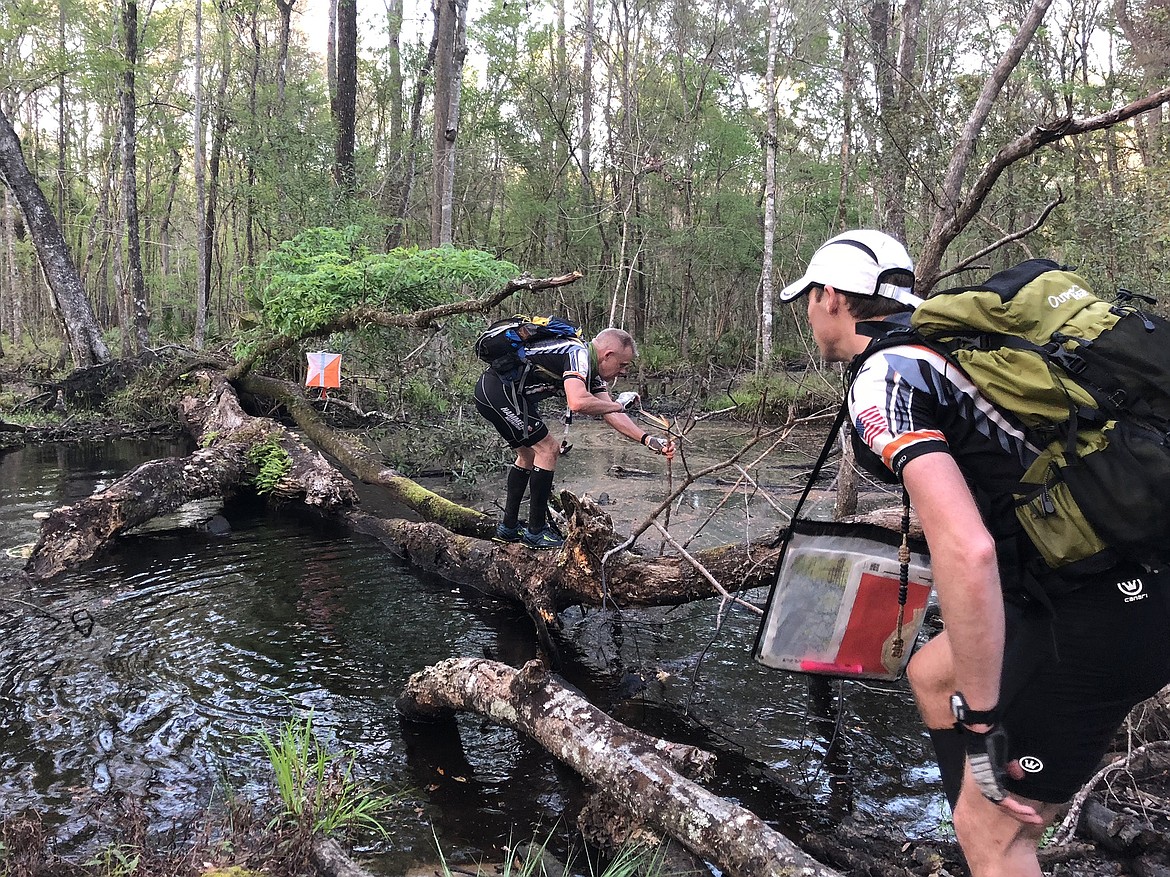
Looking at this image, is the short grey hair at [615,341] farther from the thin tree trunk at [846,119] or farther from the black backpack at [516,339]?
the thin tree trunk at [846,119]

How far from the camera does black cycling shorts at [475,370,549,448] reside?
6.36 metres

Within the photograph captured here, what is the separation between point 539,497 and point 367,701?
6.90ft

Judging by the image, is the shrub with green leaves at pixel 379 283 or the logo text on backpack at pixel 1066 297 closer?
the logo text on backpack at pixel 1066 297

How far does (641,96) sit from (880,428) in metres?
26.6

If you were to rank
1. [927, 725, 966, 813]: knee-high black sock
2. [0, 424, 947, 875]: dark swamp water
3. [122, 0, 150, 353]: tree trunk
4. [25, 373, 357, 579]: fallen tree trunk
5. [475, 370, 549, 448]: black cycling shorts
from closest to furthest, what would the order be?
1. [927, 725, 966, 813]: knee-high black sock
2. [0, 424, 947, 875]: dark swamp water
3. [475, 370, 549, 448]: black cycling shorts
4. [25, 373, 357, 579]: fallen tree trunk
5. [122, 0, 150, 353]: tree trunk

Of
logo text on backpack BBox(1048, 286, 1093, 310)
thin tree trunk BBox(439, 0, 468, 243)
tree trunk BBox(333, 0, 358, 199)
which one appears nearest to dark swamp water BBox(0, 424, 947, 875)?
logo text on backpack BBox(1048, 286, 1093, 310)

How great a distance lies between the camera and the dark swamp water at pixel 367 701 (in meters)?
3.63

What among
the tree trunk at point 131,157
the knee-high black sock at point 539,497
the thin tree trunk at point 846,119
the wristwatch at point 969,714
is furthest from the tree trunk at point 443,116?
the wristwatch at point 969,714

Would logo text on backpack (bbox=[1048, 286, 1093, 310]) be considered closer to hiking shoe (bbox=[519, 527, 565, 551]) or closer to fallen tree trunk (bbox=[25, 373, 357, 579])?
hiking shoe (bbox=[519, 527, 565, 551])

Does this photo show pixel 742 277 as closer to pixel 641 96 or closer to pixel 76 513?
pixel 641 96

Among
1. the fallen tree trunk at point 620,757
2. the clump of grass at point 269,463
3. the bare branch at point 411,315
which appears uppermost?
the bare branch at point 411,315

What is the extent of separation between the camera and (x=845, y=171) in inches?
874

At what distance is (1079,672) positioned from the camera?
1.93 meters

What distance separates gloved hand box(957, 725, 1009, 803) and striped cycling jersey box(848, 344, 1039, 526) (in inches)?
22.2
